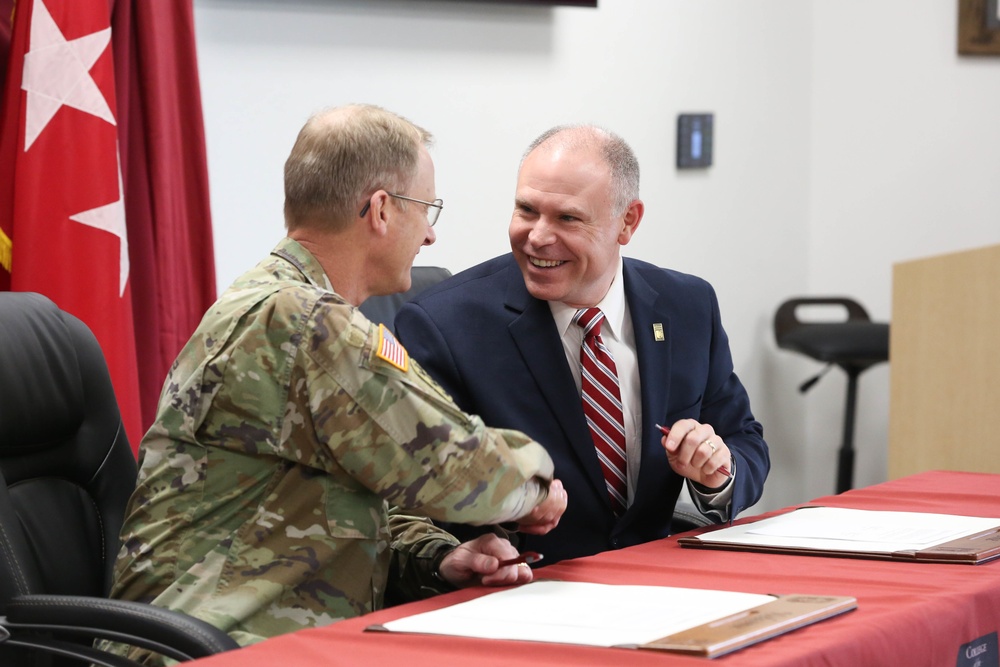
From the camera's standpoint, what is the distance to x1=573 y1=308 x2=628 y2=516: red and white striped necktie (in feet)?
6.80

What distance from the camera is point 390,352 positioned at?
1461mm

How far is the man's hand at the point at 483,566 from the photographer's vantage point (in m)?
1.49

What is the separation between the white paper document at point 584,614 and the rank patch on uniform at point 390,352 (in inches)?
11.9

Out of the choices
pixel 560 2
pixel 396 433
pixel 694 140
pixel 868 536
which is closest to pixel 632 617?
pixel 396 433

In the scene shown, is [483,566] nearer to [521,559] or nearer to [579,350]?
[521,559]

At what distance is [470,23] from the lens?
3.76 metres

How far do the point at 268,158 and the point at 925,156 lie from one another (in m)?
2.82

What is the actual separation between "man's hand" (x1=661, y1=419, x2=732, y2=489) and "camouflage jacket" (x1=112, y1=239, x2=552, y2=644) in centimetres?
35

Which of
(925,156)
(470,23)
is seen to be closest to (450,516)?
(470,23)

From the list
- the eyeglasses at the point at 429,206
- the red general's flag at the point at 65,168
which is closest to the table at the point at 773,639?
the eyeglasses at the point at 429,206

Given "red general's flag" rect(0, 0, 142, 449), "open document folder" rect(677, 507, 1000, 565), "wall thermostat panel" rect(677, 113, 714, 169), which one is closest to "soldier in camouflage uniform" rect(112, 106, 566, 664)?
"open document folder" rect(677, 507, 1000, 565)

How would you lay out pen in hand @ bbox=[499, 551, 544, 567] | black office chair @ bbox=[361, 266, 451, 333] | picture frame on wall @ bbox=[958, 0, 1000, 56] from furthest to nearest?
picture frame on wall @ bbox=[958, 0, 1000, 56], black office chair @ bbox=[361, 266, 451, 333], pen in hand @ bbox=[499, 551, 544, 567]

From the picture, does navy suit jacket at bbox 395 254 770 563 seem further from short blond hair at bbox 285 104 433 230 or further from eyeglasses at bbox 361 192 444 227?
short blond hair at bbox 285 104 433 230

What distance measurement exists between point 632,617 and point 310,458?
1.59 ft
